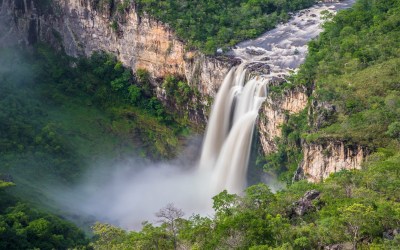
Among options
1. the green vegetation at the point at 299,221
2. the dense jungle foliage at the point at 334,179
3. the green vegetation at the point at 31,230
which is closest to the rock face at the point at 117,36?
the dense jungle foliage at the point at 334,179

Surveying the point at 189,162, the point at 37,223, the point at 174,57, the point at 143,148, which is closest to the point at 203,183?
the point at 189,162

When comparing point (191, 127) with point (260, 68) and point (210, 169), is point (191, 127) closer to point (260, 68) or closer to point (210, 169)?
point (210, 169)

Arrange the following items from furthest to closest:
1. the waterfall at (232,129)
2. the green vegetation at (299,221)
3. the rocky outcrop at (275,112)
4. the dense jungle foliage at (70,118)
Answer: the dense jungle foliage at (70,118), the waterfall at (232,129), the rocky outcrop at (275,112), the green vegetation at (299,221)

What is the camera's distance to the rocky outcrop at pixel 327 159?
27436 mm

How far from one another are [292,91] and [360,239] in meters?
15.5

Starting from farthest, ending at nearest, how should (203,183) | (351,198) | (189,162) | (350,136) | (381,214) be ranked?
(189,162), (203,183), (350,136), (351,198), (381,214)

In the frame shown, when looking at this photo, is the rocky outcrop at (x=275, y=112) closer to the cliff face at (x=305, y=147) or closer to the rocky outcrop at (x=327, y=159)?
the cliff face at (x=305, y=147)

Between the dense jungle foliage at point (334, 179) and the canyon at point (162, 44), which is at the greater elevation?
the canyon at point (162, 44)

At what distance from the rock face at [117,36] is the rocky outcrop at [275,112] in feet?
16.3

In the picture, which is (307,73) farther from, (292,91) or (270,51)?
(270,51)

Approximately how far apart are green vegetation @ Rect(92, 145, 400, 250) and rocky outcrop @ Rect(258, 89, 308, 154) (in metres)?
9.33

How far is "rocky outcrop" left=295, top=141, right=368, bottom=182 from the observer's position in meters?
27.4

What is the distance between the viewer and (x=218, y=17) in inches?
1704

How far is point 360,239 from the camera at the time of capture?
19.3 metres
